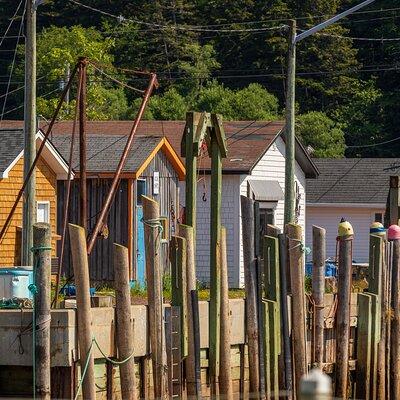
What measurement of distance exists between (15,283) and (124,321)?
5.97 ft

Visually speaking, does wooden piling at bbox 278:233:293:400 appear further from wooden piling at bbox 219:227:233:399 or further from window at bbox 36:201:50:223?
window at bbox 36:201:50:223

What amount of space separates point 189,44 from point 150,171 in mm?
49548

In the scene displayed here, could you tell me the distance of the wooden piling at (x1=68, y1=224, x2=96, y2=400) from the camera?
15.3 m

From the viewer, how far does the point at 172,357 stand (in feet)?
56.0

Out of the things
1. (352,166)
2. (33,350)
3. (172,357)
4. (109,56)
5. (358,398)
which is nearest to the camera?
(33,350)

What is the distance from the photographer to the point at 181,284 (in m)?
17.1

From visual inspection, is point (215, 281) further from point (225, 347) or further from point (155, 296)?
point (155, 296)

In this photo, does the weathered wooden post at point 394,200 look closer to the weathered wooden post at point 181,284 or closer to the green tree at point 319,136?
the weathered wooden post at point 181,284

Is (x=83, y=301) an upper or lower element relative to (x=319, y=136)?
lower

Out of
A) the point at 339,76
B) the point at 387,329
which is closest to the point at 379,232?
the point at 387,329

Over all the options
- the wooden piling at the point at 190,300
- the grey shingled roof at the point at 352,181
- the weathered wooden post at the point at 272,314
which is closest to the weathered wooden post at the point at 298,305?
the weathered wooden post at the point at 272,314

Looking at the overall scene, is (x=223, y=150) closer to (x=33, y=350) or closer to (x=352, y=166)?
(x=33, y=350)

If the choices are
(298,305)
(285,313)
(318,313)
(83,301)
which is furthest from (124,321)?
(318,313)

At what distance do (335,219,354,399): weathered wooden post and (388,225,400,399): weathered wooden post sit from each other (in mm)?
1643
